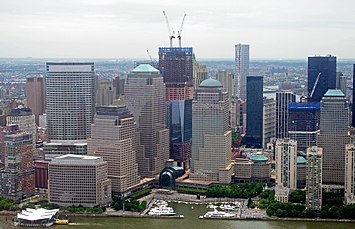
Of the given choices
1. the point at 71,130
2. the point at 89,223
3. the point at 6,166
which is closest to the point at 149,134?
the point at 71,130

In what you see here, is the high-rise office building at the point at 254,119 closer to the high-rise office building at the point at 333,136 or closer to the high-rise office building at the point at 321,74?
the high-rise office building at the point at 321,74

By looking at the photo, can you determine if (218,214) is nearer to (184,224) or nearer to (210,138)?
(184,224)

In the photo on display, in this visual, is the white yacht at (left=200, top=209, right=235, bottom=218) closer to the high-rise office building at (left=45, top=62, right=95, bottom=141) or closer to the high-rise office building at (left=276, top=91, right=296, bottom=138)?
the high-rise office building at (left=45, top=62, right=95, bottom=141)

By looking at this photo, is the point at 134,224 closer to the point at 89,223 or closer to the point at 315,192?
the point at 89,223

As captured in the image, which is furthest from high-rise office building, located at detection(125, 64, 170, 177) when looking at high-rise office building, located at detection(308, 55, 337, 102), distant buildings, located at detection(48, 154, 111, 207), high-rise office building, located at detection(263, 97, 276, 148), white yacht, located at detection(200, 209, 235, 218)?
high-rise office building, located at detection(308, 55, 337, 102)

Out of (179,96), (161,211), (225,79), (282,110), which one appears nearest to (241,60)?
(225,79)

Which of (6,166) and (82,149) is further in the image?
(82,149)
